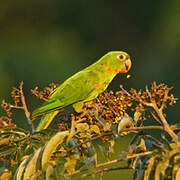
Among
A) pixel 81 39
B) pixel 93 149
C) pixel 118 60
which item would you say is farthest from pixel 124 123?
pixel 81 39

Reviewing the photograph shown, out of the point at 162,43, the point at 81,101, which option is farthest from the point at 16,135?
the point at 162,43

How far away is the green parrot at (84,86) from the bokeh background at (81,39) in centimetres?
481

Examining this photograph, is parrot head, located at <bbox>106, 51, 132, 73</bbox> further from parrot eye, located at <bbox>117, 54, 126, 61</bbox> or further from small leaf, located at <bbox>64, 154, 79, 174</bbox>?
small leaf, located at <bbox>64, 154, 79, 174</bbox>

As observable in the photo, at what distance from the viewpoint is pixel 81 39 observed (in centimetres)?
1127

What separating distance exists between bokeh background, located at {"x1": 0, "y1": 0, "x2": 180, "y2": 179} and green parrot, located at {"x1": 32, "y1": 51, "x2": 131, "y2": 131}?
4811 mm

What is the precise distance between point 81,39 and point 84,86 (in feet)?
28.0

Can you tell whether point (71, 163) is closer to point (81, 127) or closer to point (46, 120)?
point (81, 127)

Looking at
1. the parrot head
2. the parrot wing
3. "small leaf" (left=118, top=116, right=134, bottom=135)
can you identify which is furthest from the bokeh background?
"small leaf" (left=118, top=116, right=134, bottom=135)

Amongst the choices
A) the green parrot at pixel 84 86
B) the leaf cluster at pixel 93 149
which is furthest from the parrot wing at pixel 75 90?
the leaf cluster at pixel 93 149

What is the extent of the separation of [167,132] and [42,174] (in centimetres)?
55

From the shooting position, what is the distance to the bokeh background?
29.7 ft

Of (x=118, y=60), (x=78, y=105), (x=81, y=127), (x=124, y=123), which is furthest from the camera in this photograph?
(x=118, y=60)

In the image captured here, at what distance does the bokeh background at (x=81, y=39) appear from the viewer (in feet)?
29.7

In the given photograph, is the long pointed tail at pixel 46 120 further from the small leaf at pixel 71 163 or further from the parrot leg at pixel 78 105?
the small leaf at pixel 71 163
